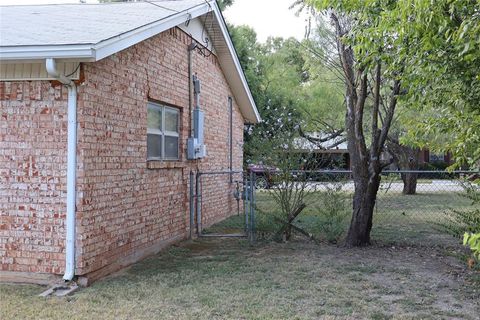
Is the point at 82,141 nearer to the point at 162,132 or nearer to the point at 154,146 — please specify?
the point at 154,146

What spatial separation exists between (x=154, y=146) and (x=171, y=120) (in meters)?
1.03

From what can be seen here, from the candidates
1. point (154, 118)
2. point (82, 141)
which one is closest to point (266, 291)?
point (82, 141)

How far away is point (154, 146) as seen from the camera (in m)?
8.27

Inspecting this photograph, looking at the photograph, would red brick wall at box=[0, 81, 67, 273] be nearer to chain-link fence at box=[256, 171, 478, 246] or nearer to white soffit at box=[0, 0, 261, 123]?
white soffit at box=[0, 0, 261, 123]

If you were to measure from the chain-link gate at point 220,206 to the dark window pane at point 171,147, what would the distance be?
787 millimetres

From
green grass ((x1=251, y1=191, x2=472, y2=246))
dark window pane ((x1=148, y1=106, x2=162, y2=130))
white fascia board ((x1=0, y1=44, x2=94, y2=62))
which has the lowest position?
green grass ((x1=251, y1=191, x2=472, y2=246))

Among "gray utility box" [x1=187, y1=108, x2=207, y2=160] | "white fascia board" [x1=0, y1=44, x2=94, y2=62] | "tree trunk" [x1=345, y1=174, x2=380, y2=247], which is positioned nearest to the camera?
"white fascia board" [x1=0, y1=44, x2=94, y2=62]

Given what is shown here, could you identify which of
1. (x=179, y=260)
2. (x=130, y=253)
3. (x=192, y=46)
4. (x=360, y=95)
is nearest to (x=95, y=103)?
(x=130, y=253)

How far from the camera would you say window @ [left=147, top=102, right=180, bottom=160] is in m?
8.13

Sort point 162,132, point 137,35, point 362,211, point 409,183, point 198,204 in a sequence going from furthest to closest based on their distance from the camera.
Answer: point 409,183
point 198,204
point 362,211
point 162,132
point 137,35

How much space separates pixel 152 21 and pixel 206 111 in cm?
402

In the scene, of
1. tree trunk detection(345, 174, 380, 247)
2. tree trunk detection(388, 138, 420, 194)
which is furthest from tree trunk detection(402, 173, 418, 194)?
tree trunk detection(345, 174, 380, 247)

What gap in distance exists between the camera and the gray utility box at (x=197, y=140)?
9547mm

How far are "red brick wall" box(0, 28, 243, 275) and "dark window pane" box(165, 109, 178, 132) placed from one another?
180 mm
